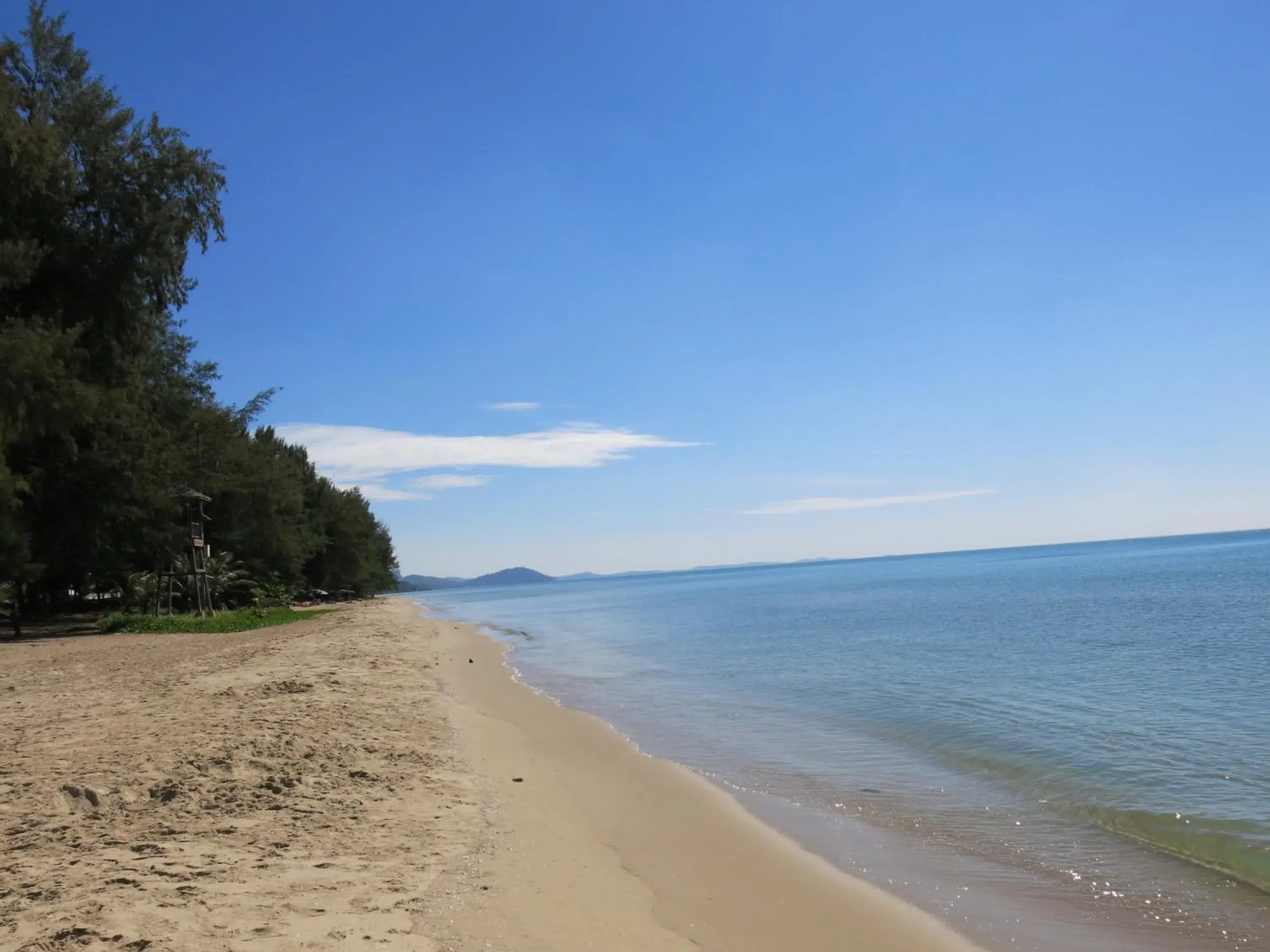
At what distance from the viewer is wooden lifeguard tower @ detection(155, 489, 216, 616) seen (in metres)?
28.6

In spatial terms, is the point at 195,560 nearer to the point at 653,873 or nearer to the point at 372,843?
the point at 372,843

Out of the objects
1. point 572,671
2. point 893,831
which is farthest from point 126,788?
point 572,671

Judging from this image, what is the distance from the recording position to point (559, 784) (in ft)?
28.1

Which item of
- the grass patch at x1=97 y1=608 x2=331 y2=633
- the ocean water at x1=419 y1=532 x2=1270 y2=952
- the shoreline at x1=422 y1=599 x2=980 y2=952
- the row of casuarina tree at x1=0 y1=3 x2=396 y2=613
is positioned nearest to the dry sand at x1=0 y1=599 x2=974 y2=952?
the shoreline at x1=422 y1=599 x2=980 y2=952

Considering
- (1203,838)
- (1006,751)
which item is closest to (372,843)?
(1203,838)

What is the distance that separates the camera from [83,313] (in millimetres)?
24359

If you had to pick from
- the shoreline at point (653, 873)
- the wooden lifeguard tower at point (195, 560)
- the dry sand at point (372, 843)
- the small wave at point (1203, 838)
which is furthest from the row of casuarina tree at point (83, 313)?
the small wave at point (1203, 838)

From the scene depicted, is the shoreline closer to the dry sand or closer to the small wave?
the dry sand

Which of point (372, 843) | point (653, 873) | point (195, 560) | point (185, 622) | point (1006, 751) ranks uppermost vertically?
point (195, 560)

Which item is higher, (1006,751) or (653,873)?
(653,873)

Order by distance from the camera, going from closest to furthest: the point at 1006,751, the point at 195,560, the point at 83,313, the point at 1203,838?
the point at 1203,838 < the point at 1006,751 < the point at 83,313 < the point at 195,560

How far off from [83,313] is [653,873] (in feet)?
84.3

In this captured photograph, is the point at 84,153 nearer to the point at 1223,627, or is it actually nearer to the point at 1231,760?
the point at 1231,760

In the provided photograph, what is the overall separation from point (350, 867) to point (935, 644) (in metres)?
21.6
